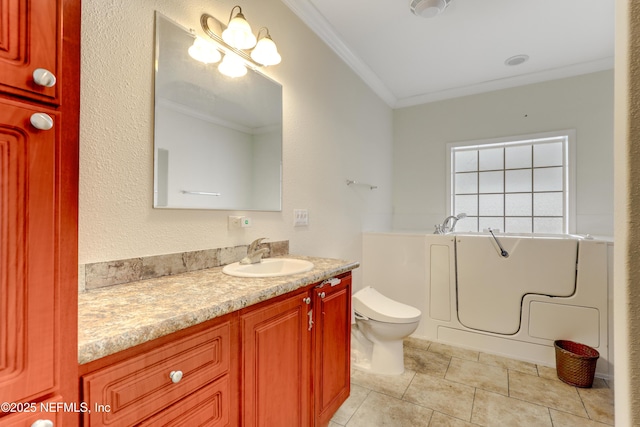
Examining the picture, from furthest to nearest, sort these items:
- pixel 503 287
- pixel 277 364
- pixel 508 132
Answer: pixel 508 132 < pixel 503 287 < pixel 277 364

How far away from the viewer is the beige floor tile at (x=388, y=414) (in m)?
1.65

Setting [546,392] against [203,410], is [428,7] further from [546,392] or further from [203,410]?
[546,392]

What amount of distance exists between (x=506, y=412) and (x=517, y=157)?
248 centimetres

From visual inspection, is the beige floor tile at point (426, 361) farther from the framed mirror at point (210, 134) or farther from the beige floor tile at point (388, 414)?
the framed mirror at point (210, 134)

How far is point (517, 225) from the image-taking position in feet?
10.4

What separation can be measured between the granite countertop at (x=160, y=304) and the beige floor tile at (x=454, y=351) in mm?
1792

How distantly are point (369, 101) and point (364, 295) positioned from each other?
198 centimetres

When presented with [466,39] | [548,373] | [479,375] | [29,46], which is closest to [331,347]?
[479,375]

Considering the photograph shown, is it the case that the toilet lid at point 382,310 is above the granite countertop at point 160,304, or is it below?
below

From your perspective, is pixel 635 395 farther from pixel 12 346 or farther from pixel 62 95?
pixel 62 95

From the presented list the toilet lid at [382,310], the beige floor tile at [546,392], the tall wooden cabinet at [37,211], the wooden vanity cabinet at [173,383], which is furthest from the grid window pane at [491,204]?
the tall wooden cabinet at [37,211]

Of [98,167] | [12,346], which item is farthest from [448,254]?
[12,346]

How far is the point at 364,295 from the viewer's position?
2271 millimetres

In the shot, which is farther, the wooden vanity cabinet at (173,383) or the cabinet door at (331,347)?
the cabinet door at (331,347)
